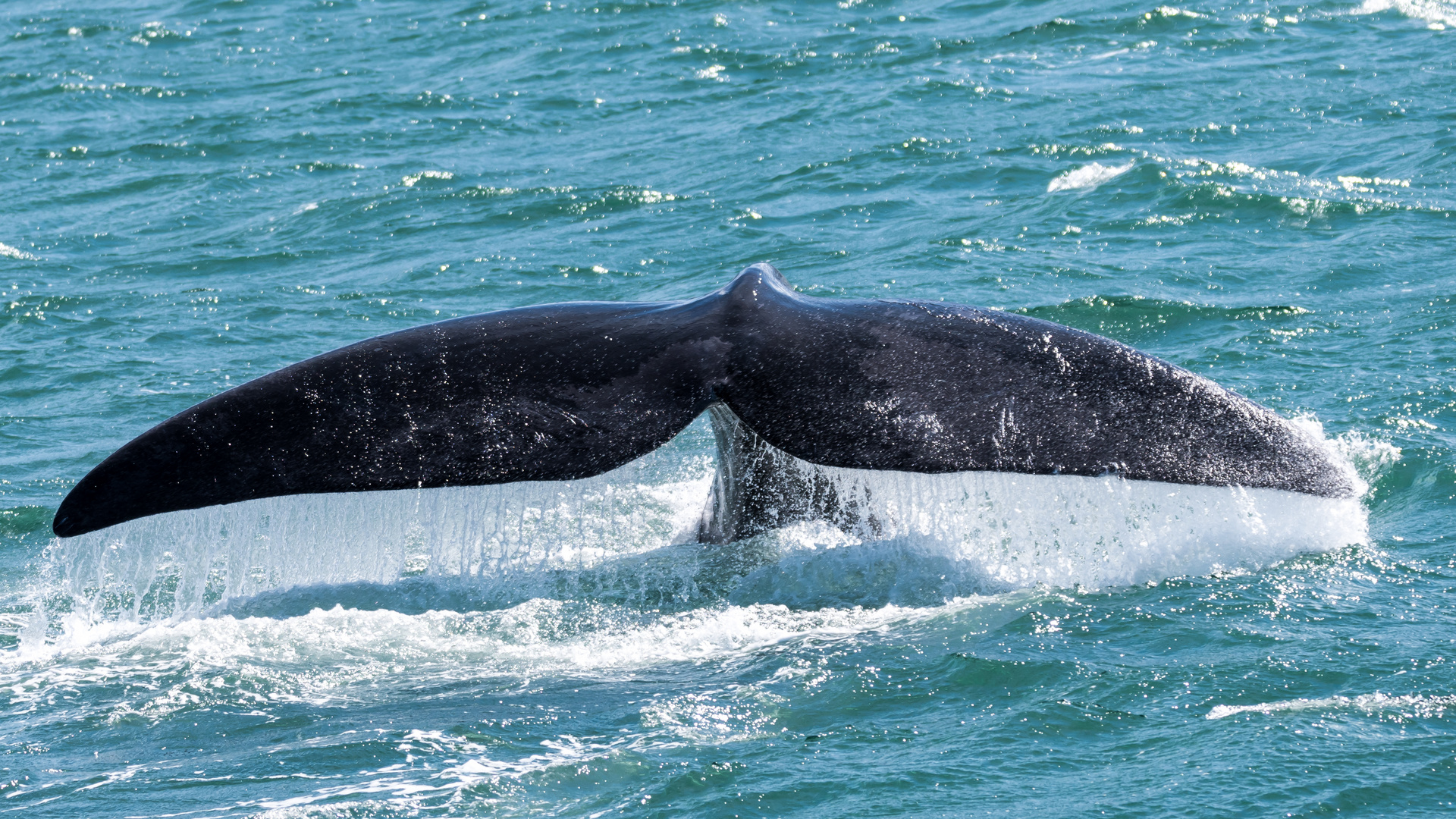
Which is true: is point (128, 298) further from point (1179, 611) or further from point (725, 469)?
point (1179, 611)

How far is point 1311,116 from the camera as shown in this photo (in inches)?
591

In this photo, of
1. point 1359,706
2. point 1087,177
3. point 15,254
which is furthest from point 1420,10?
point 1359,706

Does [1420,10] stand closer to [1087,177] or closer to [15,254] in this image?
[1087,177]

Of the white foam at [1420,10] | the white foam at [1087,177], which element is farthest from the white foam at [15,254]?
the white foam at [1420,10]

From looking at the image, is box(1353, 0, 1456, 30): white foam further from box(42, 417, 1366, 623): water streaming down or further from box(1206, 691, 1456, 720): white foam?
box(1206, 691, 1456, 720): white foam

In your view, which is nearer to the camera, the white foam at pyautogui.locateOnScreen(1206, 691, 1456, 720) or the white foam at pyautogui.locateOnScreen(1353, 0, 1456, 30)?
the white foam at pyautogui.locateOnScreen(1206, 691, 1456, 720)

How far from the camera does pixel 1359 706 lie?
5059mm

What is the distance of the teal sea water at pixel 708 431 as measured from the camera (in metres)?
5.02

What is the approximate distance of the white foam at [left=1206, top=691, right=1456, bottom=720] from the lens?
4980 mm

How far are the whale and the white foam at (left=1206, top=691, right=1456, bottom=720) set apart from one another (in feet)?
2.16

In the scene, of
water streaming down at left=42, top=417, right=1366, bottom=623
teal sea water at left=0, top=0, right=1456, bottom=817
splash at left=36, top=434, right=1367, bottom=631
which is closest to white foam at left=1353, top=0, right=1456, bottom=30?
teal sea water at left=0, top=0, right=1456, bottom=817

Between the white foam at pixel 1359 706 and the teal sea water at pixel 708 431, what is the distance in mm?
19

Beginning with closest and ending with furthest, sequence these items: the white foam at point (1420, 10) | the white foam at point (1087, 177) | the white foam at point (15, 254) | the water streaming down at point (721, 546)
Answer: the water streaming down at point (721, 546) < the white foam at point (1087, 177) < the white foam at point (15, 254) < the white foam at point (1420, 10)

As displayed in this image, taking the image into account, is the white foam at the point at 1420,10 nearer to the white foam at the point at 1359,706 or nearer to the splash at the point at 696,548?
the splash at the point at 696,548
